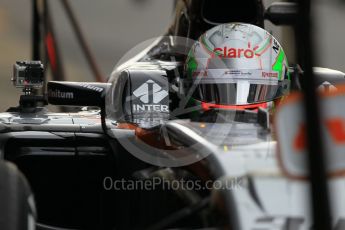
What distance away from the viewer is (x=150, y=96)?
3846mm

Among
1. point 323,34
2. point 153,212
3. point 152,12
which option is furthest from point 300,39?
point 152,12

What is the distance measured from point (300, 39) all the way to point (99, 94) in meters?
2.26

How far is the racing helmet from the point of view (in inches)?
137

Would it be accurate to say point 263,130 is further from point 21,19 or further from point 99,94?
point 21,19

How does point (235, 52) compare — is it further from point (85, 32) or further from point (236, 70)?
point (85, 32)

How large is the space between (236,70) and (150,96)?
484mm

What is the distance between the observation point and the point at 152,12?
10227mm

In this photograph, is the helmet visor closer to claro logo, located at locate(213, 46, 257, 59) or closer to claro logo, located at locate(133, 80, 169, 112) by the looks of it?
claro logo, located at locate(213, 46, 257, 59)

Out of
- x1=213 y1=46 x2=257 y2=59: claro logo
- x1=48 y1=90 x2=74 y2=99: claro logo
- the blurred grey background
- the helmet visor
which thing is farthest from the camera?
the blurred grey background

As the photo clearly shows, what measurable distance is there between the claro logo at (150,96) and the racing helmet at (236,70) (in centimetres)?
17

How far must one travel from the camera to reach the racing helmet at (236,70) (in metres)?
3.47

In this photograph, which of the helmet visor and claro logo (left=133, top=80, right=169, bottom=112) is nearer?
the helmet visor

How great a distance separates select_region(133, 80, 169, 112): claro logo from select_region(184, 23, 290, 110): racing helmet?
17cm

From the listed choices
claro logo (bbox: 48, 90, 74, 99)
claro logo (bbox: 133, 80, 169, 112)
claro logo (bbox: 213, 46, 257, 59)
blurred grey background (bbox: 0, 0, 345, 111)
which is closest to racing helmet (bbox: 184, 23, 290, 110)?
claro logo (bbox: 213, 46, 257, 59)
